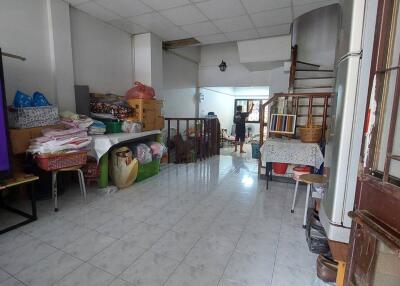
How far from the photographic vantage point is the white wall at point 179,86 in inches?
220

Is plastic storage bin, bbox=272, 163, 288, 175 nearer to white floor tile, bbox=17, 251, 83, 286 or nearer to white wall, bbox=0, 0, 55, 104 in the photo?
white floor tile, bbox=17, 251, 83, 286

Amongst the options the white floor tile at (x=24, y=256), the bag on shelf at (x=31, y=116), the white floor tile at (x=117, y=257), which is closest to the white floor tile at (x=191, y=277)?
the white floor tile at (x=117, y=257)

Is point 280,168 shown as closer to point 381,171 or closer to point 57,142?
point 381,171

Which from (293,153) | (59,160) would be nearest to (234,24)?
(293,153)

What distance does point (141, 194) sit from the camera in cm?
311

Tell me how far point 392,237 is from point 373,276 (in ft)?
0.90

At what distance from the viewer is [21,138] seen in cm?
239

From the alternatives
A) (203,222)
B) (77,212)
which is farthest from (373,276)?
(77,212)

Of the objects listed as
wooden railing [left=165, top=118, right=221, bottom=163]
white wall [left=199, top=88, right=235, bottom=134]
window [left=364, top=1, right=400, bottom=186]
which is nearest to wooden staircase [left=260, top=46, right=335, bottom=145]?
wooden railing [left=165, top=118, right=221, bottom=163]

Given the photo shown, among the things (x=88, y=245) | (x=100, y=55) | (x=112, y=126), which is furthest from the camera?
(x=100, y=55)

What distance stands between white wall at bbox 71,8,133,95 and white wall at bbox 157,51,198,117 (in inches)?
36.6

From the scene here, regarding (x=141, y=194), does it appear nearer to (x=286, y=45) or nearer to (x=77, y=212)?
(x=77, y=212)

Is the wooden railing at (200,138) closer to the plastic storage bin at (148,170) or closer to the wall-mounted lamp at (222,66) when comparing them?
the plastic storage bin at (148,170)

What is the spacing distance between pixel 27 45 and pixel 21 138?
49.5 inches
